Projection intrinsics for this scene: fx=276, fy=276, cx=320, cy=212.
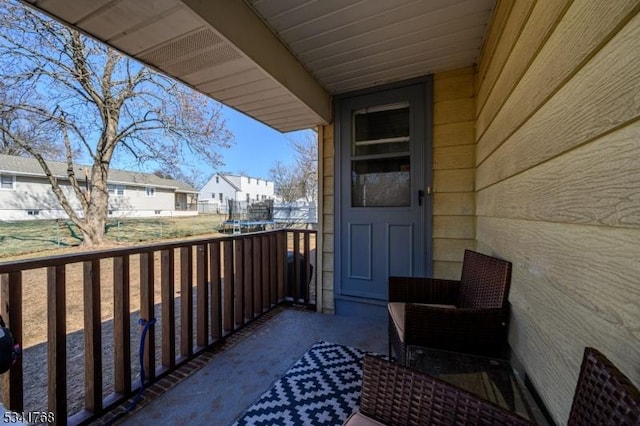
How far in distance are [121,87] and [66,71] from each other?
1.14 metres

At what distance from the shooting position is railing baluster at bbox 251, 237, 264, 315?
9.75 feet

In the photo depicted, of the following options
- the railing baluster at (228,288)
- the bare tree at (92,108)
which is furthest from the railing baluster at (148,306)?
the bare tree at (92,108)

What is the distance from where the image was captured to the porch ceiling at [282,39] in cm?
141

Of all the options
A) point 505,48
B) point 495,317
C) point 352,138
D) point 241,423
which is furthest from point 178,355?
point 505,48

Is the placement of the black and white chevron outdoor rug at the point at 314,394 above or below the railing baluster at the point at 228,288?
below

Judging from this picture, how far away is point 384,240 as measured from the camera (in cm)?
281

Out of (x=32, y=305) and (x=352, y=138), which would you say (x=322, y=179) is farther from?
(x=32, y=305)

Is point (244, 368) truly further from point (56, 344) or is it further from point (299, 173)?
point (299, 173)

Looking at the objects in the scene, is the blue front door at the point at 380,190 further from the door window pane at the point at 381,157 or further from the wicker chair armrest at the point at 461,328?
the wicker chair armrest at the point at 461,328

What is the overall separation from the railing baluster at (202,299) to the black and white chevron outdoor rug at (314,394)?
810 mm

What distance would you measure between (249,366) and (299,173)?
13741mm

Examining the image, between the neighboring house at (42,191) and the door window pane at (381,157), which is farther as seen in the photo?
the neighboring house at (42,191)

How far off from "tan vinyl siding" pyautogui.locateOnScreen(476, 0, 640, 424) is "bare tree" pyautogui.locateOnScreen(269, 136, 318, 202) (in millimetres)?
10086

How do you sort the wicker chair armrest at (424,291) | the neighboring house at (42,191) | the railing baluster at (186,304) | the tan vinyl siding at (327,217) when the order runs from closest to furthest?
1. the wicker chair armrest at (424,291)
2. the railing baluster at (186,304)
3. the tan vinyl siding at (327,217)
4. the neighboring house at (42,191)
